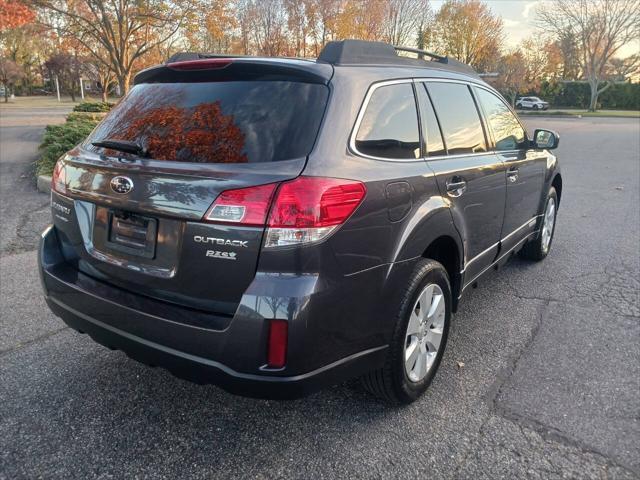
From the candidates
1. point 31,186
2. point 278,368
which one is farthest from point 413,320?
point 31,186

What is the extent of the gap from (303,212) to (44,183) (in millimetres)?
7293

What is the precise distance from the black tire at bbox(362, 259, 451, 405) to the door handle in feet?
1.48

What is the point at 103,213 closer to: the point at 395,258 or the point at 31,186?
the point at 395,258

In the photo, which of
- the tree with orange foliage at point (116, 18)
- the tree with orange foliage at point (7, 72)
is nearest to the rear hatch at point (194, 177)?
the tree with orange foliage at point (116, 18)

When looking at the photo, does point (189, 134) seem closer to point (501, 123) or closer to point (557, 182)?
point (501, 123)

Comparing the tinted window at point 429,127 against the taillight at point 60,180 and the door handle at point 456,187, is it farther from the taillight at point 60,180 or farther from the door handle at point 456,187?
the taillight at point 60,180

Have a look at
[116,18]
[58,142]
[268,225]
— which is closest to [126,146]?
[268,225]

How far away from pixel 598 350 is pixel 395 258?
1.93 meters

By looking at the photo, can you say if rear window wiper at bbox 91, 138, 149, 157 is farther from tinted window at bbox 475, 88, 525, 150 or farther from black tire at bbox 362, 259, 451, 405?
tinted window at bbox 475, 88, 525, 150

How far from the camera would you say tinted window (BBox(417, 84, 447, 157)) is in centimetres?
289

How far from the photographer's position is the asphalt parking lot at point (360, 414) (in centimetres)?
233

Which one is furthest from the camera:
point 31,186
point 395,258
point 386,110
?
point 31,186

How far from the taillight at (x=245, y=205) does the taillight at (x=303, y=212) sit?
0.04 metres

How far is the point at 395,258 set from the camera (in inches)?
94.6
